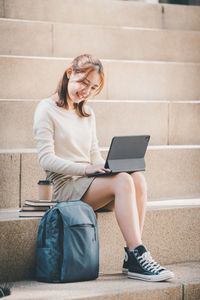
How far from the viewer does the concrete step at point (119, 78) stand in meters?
4.15

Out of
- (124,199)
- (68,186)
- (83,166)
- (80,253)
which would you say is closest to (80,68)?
(83,166)

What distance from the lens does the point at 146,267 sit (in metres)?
2.96

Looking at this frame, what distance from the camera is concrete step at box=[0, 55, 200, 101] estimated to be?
13.6 ft

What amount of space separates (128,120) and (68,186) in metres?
1.13

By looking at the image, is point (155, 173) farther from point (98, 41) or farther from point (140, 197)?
point (98, 41)

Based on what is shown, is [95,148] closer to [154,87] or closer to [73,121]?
[73,121]

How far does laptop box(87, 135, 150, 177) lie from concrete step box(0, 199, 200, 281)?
308 millimetres

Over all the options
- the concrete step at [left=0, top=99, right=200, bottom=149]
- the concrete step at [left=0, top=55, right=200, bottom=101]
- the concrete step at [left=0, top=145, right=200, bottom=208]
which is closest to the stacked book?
the concrete step at [left=0, top=145, right=200, bottom=208]

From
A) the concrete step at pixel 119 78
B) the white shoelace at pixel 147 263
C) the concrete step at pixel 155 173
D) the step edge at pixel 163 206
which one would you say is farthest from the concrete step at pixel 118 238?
the concrete step at pixel 119 78

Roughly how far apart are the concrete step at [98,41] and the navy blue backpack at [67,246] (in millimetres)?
1843

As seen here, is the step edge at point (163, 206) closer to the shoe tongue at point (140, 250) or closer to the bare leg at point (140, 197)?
the bare leg at point (140, 197)

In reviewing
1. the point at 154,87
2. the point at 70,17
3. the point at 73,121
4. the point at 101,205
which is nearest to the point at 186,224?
the point at 101,205

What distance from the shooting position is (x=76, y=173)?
3.14 m

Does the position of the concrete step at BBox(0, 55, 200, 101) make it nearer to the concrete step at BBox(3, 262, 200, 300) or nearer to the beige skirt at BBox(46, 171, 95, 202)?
the beige skirt at BBox(46, 171, 95, 202)
